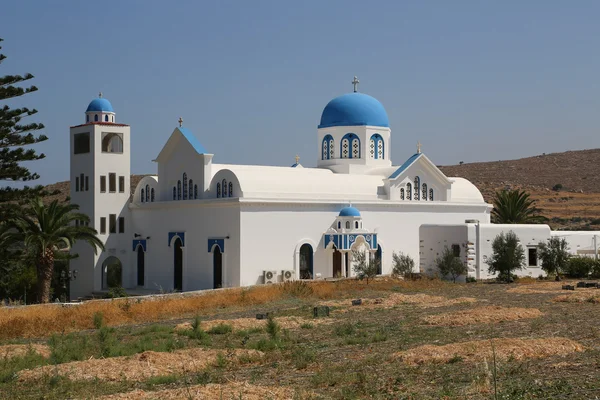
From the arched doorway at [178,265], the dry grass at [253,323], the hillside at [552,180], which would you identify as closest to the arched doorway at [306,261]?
the arched doorway at [178,265]

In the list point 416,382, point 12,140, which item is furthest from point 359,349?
point 12,140

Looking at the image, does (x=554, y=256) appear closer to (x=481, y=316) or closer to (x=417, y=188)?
(x=417, y=188)

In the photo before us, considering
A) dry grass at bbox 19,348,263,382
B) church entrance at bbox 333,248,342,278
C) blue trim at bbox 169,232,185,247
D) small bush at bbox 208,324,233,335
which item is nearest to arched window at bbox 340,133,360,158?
church entrance at bbox 333,248,342,278

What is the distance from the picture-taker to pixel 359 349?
1568cm

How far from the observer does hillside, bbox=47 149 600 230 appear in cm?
6712

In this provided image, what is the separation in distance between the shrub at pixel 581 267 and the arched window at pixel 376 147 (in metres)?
10.7

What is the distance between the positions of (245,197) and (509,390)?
2258 centimetres

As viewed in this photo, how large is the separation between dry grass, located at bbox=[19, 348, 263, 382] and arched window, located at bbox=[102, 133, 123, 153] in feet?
75.3

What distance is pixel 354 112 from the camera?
1572 inches

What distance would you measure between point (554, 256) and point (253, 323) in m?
18.1

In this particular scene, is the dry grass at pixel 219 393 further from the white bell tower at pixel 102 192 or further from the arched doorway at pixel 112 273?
the arched doorway at pixel 112 273

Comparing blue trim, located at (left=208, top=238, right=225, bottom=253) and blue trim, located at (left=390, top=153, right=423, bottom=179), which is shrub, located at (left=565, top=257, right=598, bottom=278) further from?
Result: blue trim, located at (left=208, top=238, right=225, bottom=253)

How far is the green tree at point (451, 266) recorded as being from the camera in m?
34.2

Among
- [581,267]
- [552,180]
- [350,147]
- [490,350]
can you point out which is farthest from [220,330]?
[552,180]
